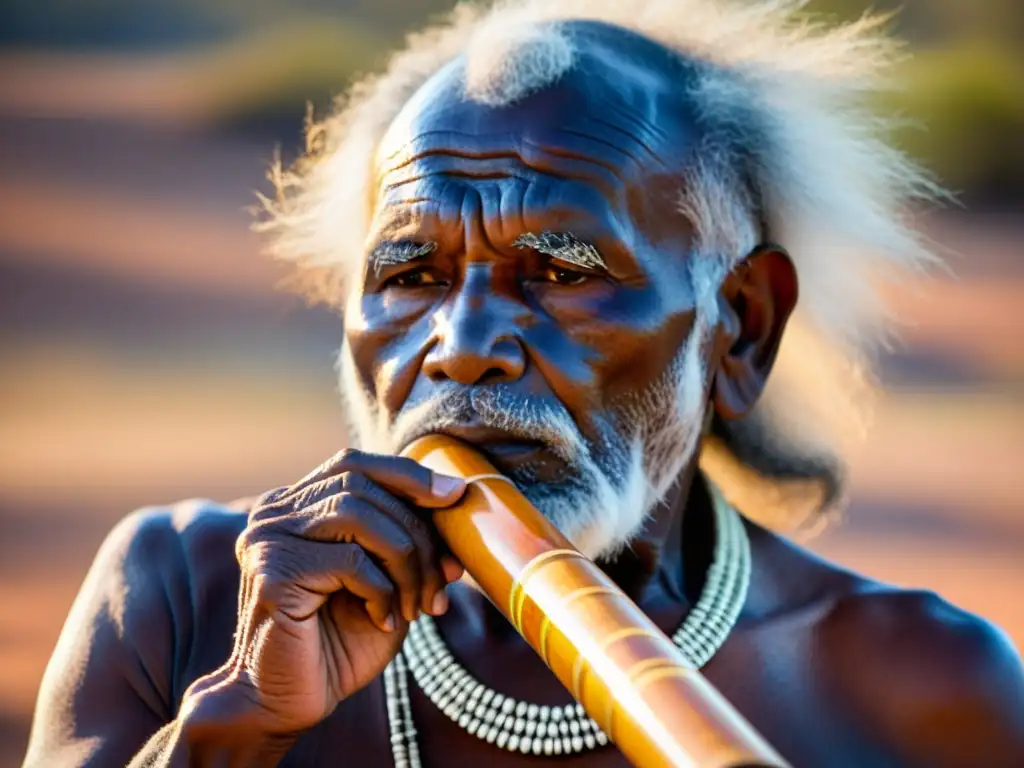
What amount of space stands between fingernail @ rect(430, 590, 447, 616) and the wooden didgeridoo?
0.28 ft

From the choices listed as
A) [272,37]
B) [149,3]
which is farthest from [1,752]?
[149,3]

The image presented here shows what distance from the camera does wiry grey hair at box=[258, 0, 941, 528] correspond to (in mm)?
3641

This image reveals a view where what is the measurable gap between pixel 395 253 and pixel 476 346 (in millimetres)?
334

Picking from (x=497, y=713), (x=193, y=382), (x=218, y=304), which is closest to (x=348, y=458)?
(x=497, y=713)

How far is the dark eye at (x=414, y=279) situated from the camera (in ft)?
10.6

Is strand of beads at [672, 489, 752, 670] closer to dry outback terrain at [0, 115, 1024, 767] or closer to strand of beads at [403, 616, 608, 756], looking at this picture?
strand of beads at [403, 616, 608, 756]

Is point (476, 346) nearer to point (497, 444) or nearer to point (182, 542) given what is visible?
point (497, 444)

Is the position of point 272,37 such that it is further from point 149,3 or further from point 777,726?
point 777,726

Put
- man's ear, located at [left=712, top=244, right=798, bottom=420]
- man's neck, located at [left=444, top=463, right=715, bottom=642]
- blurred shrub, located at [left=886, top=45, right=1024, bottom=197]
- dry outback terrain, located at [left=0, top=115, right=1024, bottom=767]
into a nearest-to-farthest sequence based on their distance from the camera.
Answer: man's neck, located at [left=444, top=463, right=715, bottom=642] < man's ear, located at [left=712, top=244, right=798, bottom=420] < dry outback terrain, located at [left=0, top=115, right=1024, bottom=767] < blurred shrub, located at [left=886, top=45, right=1024, bottom=197]

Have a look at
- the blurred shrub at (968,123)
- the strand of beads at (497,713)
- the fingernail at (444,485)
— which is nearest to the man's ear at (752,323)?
the strand of beads at (497,713)

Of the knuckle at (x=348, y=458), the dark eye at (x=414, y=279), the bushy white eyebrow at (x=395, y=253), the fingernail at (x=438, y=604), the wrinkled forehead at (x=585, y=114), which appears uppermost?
the wrinkled forehead at (x=585, y=114)

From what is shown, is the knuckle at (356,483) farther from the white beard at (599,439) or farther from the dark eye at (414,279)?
the dark eye at (414,279)

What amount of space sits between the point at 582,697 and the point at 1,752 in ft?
14.6

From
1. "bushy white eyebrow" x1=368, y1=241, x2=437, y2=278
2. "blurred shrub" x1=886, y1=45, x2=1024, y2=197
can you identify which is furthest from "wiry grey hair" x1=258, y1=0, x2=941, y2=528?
"blurred shrub" x1=886, y1=45, x2=1024, y2=197
